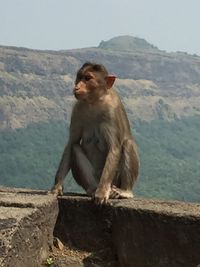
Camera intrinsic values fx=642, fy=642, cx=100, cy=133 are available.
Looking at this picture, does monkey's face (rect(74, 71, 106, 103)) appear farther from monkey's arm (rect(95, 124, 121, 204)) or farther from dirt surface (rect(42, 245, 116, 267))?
dirt surface (rect(42, 245, 116, 267))

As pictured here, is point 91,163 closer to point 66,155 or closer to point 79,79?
point 66,155

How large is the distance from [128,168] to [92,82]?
1051 millimetres


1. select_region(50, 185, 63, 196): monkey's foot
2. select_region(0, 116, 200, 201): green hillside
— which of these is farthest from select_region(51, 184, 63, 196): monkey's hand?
select_region(0, 116, 200, 201): green hillside

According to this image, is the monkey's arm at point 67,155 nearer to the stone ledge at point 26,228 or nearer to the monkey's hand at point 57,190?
the monkey's hand at point 57,190

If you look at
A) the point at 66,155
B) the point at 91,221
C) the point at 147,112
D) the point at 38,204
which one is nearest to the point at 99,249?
the point at 91,221

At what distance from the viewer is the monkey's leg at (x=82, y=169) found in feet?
23.4

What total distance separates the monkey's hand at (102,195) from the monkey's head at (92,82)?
1139 mm

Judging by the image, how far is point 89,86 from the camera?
23.7 ft

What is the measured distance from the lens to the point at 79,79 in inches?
283

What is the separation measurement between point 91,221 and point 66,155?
4.32 feet

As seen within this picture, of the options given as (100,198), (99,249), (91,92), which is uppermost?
(91,92)

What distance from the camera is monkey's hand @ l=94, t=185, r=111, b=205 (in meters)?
6.05

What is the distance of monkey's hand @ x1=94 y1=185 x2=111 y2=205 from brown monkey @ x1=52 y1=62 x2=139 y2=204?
1.43 ft

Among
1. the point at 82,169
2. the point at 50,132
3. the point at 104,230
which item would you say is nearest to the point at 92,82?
the point at 82,169
